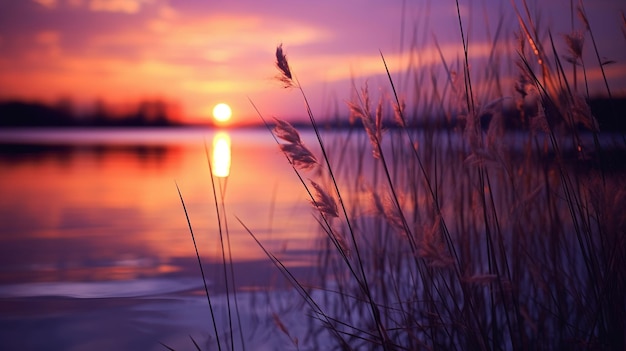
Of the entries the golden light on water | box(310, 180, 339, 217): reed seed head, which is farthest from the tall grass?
the golden light on water

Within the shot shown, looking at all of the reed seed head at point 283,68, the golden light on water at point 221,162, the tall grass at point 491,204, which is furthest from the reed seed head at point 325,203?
the golden light on water at point 221,162

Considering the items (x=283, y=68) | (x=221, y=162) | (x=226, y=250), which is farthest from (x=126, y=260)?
(x=221, y=162)

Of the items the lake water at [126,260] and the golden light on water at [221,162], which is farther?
the lake water at [126,260]

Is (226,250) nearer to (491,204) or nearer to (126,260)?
(126,260)

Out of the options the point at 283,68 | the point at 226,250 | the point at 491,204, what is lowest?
the point at 226,250

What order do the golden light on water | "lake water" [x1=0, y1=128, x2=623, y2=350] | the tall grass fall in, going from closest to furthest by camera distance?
the tall grass < the golden light on water < "lake water" [x1=0, y1=128, x2=623, y2=350]

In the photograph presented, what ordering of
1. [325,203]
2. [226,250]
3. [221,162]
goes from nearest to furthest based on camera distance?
[325,203] → [226,250] → [221,162]

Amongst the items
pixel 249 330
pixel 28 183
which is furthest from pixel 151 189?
pixel 249 330

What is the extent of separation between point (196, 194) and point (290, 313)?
4609 millimetres

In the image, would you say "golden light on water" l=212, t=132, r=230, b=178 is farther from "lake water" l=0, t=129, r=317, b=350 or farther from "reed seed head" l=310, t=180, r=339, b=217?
"reed seed head" l=310, t=180, r=339, b=217

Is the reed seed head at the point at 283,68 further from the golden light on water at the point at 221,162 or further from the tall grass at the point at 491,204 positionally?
the golden light on water at the point at 221,162

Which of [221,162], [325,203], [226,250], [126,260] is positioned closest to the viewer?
[325,203]

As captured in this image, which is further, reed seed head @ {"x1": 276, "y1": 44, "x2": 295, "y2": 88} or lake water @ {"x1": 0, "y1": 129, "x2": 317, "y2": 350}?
lake water @ {"x1": 0, "y1": 129, "x2": 317, "y2": 350}

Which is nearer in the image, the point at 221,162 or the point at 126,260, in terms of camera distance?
the point at 126,260
